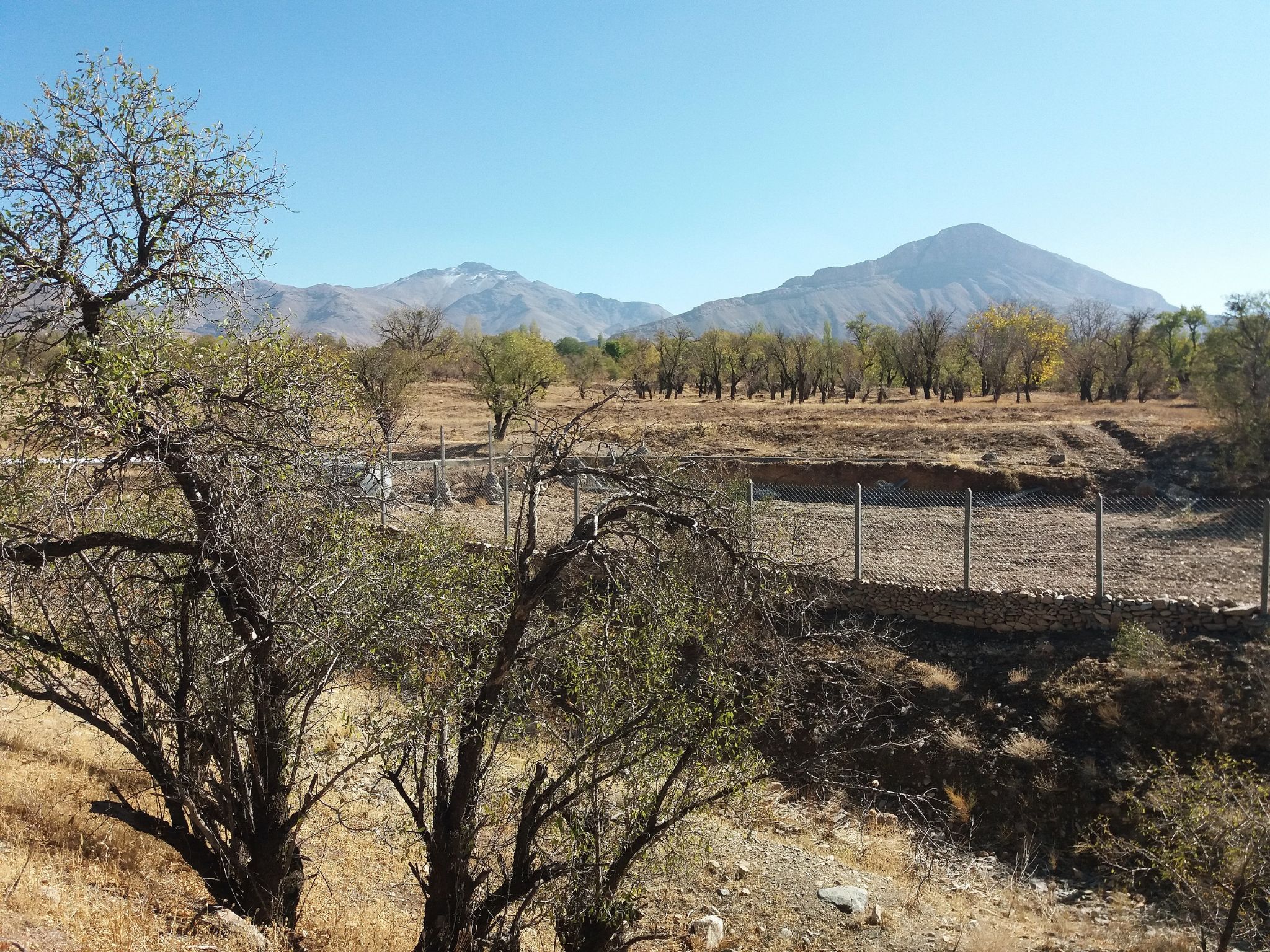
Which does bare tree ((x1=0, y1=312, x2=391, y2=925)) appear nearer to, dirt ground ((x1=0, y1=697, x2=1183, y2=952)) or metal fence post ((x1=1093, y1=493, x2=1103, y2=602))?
dirt ground ((x1=0, y1=697, x2=1183, y2=952))

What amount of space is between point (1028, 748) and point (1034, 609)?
2838 mm

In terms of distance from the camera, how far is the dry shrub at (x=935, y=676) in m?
13.3

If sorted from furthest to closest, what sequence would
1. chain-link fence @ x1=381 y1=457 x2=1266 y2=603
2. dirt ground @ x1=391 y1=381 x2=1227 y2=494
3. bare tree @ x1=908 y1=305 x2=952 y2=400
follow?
bare tree @ x1=908 y1=305 x2=952 y2=400
dirt ground @ x1=391 y1=381 x2=1227 y2=494
chain-link fence @ x1=381 y1=457 x2=1266 y2=603

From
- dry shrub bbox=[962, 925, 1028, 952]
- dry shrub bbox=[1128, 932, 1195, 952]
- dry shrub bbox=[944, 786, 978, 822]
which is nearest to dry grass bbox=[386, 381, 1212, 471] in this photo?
dry shrub bbox=[944, 786, 978, 822]

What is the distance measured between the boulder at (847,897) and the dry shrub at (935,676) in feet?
15.0

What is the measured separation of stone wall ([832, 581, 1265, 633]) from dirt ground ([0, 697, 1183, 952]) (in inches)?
132

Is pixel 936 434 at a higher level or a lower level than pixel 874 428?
lower

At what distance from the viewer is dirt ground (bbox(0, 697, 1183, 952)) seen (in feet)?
19.7

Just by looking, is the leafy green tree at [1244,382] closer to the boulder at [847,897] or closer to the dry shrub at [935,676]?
the dry shrub at [935,676]

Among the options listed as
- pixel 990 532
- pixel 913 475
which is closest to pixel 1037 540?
pixel 990 532

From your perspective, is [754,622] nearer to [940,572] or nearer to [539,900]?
[539,900]

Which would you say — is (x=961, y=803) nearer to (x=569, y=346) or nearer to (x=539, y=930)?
(x=539, y=930)

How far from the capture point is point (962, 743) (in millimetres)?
12289

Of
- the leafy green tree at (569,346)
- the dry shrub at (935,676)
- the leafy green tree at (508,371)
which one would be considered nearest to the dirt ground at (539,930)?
the dry shrub at (935,676)
